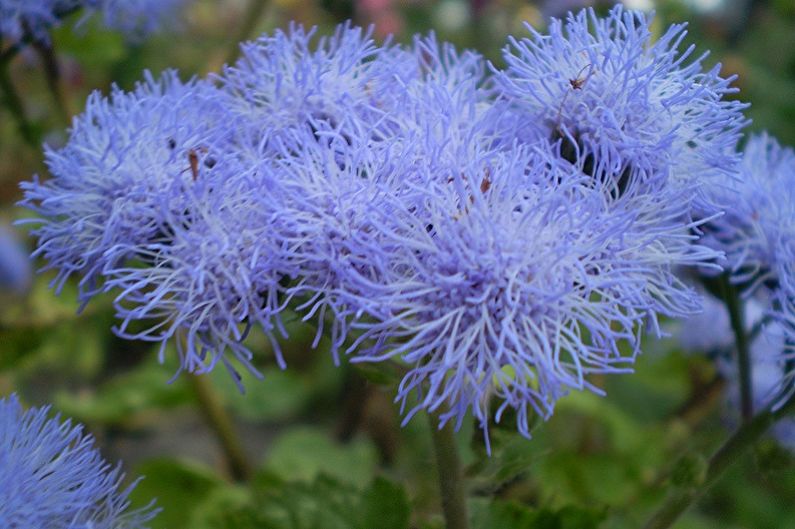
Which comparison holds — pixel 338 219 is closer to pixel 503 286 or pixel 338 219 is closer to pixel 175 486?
pixel 503 286

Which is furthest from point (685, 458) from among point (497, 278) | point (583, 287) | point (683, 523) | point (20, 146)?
point (20, 146)

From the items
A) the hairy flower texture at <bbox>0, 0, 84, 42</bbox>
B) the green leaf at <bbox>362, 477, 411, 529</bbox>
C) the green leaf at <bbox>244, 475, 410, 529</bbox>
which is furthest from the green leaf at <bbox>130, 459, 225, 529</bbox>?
the hairy flower texture at <bbox>0, 0, 84, 42</bbox>

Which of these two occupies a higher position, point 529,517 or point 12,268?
point 12,268

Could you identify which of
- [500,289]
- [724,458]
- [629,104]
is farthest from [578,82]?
[724,458]

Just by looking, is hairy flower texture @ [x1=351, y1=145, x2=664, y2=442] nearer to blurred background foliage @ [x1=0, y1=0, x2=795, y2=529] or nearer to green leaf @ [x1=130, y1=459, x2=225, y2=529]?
blurred background foliage @ [x1=0, y1=0, x2=795, y2=529]

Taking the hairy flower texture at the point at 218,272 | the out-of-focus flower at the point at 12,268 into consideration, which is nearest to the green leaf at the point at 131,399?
the out-of-focus flower at the point at 12,268

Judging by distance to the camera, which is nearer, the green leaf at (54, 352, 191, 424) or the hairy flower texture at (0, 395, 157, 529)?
the hairy flower texture at (0, 395, 157, 529)

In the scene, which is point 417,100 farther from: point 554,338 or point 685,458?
point 685,458
